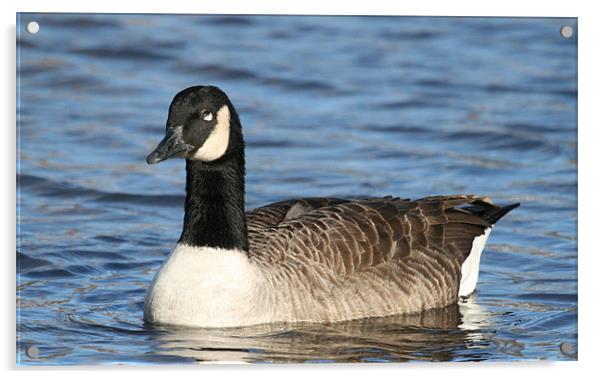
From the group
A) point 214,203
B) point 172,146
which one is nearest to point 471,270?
→ point 214,203

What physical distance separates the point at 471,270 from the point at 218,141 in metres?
2.33

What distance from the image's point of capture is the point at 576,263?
355 inches

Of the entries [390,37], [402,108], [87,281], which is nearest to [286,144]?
[402,108]

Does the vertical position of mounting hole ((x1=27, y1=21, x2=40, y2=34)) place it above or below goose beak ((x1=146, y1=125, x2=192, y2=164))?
above

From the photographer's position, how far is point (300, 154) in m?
13.1

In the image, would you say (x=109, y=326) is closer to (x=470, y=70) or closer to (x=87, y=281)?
(x=87, y=281)

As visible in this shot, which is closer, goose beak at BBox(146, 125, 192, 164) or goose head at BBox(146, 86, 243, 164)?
goose beak at BBox(146, 125, 192, 164)

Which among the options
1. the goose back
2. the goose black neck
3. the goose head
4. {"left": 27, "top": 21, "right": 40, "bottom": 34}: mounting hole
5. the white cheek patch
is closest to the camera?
{"left": 27, "top": 21, "right": 40, "bottom": 34}: mounting hole

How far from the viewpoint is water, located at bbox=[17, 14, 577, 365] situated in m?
9.26

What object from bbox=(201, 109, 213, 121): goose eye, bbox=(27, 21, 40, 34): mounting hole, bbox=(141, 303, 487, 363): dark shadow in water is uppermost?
bbox=(27, 21, 40, 34): mounting hole

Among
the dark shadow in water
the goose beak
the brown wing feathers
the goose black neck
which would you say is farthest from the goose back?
the goose beak

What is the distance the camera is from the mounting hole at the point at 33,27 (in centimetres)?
870

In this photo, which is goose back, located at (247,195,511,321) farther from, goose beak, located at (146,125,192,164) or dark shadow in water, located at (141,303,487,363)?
goose beak, located at (146,125,192,164)

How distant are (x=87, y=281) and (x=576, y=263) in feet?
11.3
